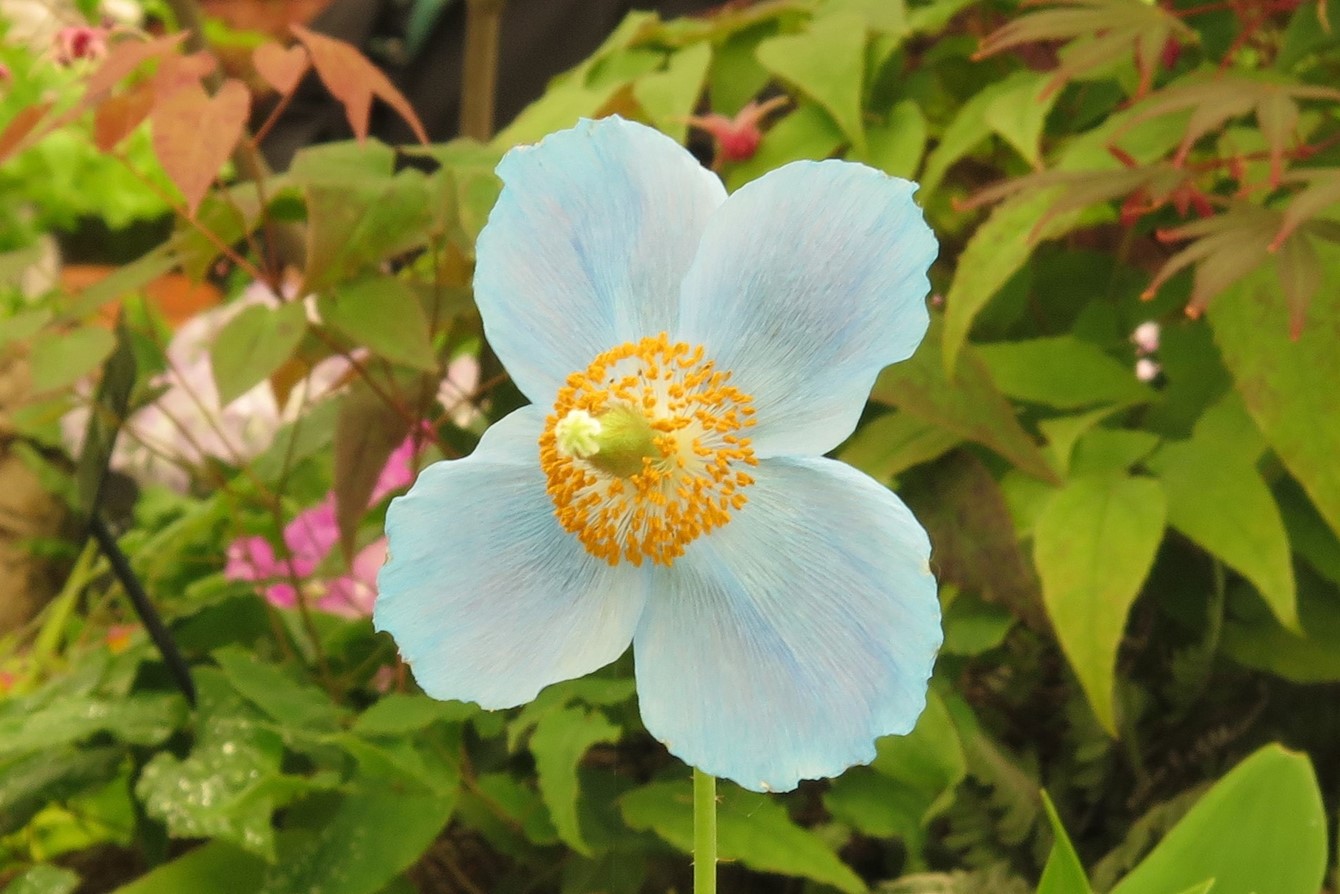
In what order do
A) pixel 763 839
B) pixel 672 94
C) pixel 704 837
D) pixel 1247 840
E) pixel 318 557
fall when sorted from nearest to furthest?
pixel 704 837
pixel 1247 840
pixel 763 839
pixel 672 94
pixel 318 557

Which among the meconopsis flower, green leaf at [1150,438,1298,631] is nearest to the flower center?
the meconopsis flower

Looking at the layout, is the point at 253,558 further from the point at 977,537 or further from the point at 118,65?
the point at 977,537

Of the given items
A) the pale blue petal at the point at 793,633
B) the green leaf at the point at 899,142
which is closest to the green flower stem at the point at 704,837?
the pale blue petal at the point at 793,633

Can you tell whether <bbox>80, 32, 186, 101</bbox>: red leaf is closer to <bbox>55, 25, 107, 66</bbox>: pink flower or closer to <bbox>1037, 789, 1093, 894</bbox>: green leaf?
<bbox>55, 25, 107, 66</bbox>: pink flower

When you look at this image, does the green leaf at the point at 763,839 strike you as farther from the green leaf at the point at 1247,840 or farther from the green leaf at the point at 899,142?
the green leaf at the point at 899,142

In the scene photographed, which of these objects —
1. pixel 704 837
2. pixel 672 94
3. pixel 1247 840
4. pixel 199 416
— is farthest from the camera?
pixel 199 416

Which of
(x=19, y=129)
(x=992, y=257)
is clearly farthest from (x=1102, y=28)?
(x=19, y=129)

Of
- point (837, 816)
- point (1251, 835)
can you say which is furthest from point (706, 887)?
point (837, 816)
